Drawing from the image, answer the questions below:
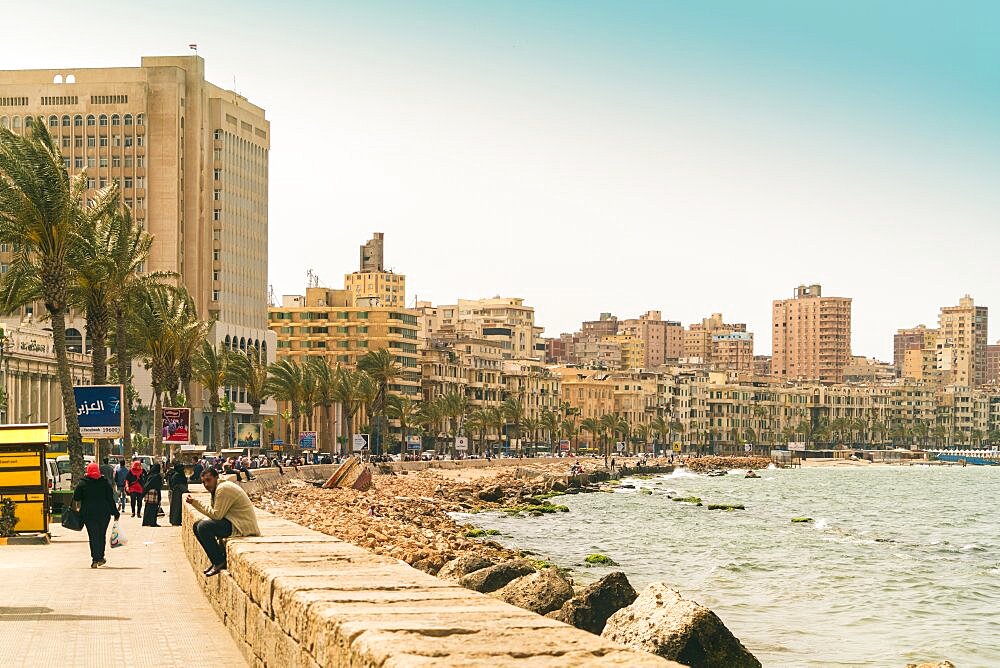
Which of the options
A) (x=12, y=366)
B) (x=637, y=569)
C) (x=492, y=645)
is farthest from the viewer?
(x=12, y=366)

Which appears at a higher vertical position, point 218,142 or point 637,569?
point 218,142

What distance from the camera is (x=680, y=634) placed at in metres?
18.8

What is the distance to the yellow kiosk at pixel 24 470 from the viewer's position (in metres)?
25.0

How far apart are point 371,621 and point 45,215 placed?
105 ft

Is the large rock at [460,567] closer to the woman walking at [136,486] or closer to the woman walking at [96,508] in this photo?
the woman walking at [96,508]

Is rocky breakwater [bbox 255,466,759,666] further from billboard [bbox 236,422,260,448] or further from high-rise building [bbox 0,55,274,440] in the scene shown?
high-rise building [bbox 0,55,274,440]

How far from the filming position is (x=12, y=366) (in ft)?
269

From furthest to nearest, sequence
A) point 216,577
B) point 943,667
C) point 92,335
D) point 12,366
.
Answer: point 12,366, point 92,335, point 943,667, point 216,577

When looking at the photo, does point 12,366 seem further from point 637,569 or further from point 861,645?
point 861,645

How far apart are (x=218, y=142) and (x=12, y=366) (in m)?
68.3

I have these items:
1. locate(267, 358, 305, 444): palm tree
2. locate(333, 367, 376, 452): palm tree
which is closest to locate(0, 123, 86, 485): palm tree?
locate(267, 358, 305, 444): palm tree

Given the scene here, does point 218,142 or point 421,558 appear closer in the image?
point 421,558

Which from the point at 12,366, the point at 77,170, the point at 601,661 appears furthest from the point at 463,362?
the point at 601,661

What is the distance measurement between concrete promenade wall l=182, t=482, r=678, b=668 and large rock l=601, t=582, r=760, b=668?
7.11 meters
